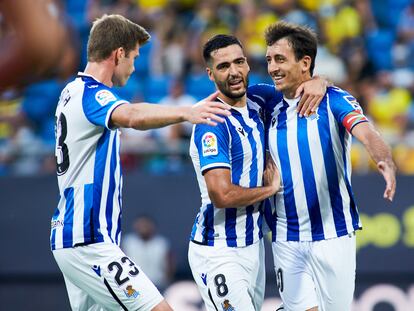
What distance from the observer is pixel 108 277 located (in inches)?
218

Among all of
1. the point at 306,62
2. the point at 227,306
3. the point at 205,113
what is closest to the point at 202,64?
the point at 306,62

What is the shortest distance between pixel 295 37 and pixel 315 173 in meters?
0.96

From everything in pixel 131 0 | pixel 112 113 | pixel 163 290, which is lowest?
pixel 163 290

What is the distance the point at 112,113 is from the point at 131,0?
30.7ft

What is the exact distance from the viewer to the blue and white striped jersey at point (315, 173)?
6113 mm

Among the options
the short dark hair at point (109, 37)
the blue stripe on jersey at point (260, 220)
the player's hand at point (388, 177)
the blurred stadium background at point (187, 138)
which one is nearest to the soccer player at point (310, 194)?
the blue stripe on jersey at point (260, 220)

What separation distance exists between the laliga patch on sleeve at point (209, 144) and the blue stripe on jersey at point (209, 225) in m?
0.42

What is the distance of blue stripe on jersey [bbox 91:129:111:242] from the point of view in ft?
18.4

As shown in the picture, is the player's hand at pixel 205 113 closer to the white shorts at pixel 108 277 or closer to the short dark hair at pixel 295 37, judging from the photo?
the white shorts at pixel 108 277

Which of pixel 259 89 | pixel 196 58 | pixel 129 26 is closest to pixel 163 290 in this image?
pixel 196 58

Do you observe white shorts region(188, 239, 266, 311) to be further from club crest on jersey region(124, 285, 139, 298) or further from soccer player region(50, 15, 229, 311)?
club crest on jersey region(124, 285, 139, 298)

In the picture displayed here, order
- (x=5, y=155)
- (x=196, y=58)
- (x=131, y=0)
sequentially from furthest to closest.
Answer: (x=131, y=0) → (x=196, y=58) → (x=5, y=155)

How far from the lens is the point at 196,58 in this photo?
12844 mm

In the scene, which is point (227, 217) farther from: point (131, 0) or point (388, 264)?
point (131, 0)
